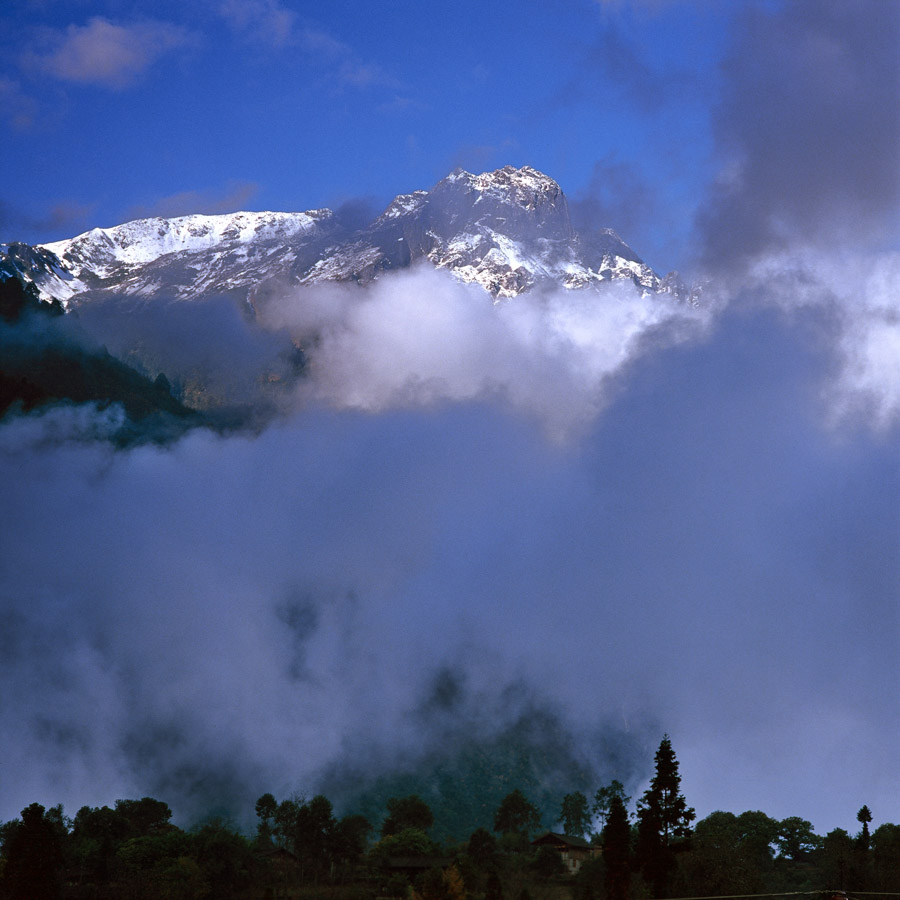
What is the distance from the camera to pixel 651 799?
13250 cm

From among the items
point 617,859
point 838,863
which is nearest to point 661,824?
point 617,859

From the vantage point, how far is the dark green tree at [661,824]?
424ft

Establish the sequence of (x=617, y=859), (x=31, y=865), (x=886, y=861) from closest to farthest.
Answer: (x=617, y=859), (x=31, y=865), (x=886, y=861)

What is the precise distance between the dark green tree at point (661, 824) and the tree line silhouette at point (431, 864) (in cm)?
15

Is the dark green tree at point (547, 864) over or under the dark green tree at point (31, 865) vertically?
under

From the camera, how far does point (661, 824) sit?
132125 mm

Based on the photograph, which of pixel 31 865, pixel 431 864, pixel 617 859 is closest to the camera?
pixel 617 859

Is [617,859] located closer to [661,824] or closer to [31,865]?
[661,824]

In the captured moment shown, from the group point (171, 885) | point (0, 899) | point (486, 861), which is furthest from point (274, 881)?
point (0, 899)

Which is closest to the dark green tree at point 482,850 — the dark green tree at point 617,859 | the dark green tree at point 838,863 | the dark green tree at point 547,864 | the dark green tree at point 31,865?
the dark green tree at point 547,864

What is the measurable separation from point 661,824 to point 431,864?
63.3 metres

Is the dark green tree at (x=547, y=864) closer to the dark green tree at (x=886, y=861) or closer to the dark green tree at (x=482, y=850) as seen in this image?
the dark green tree at (x=482, y=850)

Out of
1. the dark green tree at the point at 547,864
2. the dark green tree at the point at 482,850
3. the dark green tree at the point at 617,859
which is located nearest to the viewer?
the dark green tree at the point at 617,859

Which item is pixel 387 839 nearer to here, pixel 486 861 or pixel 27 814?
pixel 486 861
